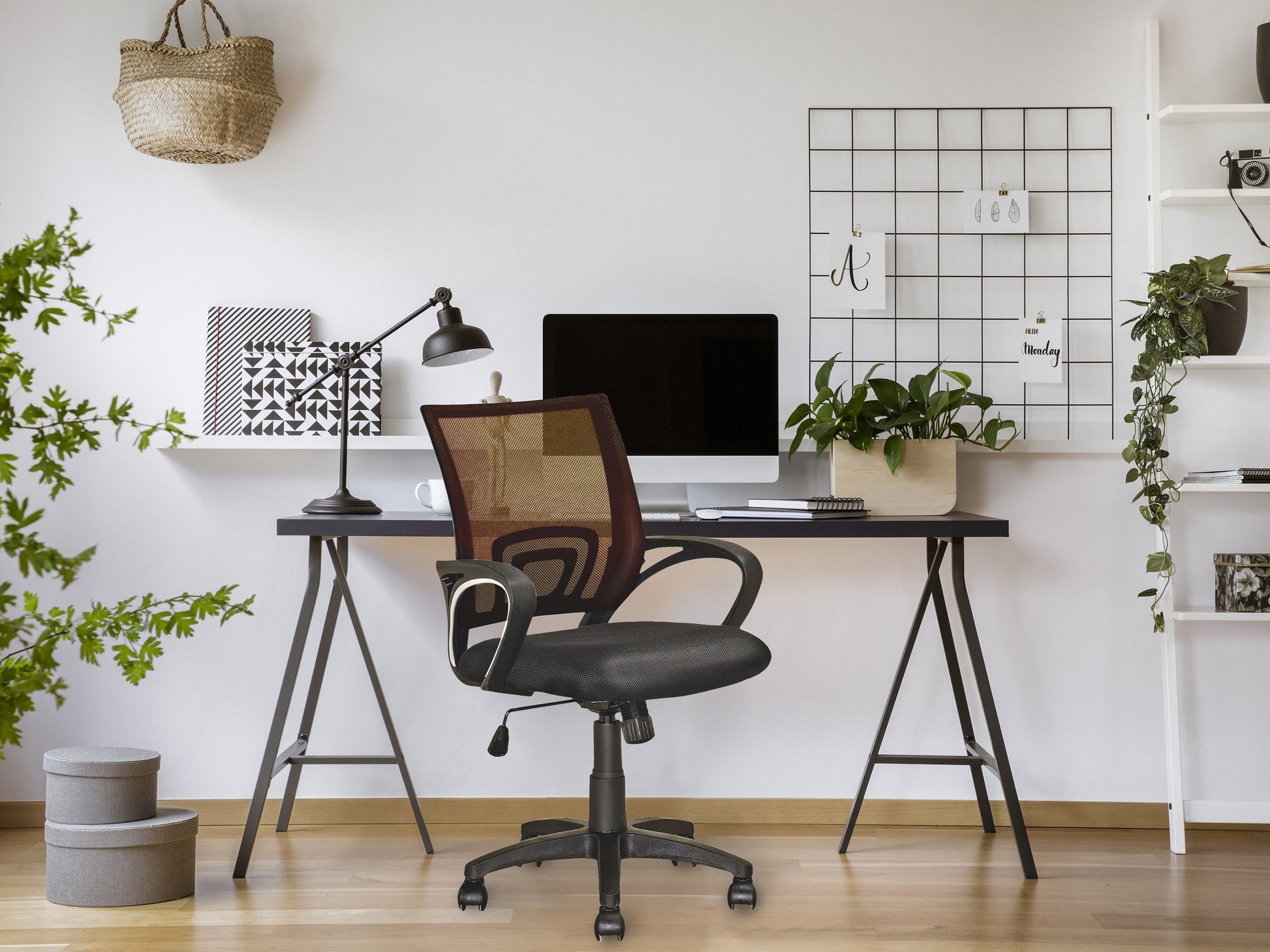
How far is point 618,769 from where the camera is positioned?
85.6 inches

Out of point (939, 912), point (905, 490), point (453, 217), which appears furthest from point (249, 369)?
point (939, 912)

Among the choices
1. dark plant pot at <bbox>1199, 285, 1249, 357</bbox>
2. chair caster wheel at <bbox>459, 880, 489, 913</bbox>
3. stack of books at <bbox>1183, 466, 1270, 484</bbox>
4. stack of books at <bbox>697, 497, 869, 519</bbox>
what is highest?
dark plant pot at <bbox>1199, 285, 1249, 357</bbox>

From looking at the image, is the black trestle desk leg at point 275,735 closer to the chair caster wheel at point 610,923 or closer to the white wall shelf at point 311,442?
the white wall shelf at point 311,442

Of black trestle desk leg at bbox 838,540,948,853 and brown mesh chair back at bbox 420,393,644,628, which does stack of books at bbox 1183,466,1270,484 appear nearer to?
black trestle desk leg at bbox 838,540,948,853

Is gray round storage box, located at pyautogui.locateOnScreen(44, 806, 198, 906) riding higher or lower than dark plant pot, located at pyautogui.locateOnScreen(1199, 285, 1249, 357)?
lower

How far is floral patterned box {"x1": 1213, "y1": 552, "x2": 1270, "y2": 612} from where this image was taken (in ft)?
8.64

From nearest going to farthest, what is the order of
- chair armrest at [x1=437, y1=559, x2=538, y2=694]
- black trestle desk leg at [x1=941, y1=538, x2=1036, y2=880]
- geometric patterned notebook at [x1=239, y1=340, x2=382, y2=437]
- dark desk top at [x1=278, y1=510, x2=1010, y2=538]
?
chair armrest at [x1=437, y1=559, x2=538, y2=694] → dark desk top at [x1=278, y1=510, x2=1010, y2=538] → black trestle desk leg at [x1=941, y1=538, x2=1036, y2=880] → geometric patterned notebook at [x1=239, y1=340, x2=382, y2=437]

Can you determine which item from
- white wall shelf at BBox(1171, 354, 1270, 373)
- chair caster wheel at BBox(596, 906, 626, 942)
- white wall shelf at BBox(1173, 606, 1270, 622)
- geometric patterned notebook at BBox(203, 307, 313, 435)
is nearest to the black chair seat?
chair caster wheel at BBox(596, 906, 626, 942)

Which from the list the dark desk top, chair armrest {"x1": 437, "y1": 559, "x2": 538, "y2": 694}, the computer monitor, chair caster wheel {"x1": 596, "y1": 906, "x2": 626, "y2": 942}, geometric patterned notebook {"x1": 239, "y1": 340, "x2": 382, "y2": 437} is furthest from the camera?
geometric patterned notebook {"x1": 239, "y1": 340, "x2": 382, "y2": 437}

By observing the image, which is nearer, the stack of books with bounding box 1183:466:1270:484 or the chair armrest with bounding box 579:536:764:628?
the chair armrest with bounding box 579:536:764:628

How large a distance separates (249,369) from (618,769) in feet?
4.62

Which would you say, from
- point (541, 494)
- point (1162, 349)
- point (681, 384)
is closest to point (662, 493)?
point (681, 384)

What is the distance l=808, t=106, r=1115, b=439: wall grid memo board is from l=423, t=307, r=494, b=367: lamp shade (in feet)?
2.98

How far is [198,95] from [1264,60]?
106 inches
